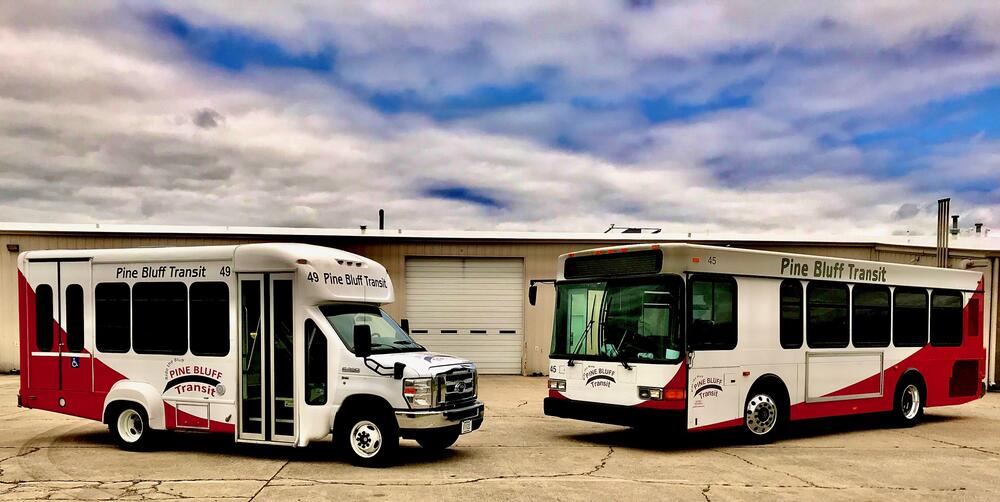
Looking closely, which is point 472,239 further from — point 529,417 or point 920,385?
point 920,385

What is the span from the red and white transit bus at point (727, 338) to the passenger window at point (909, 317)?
1.3 inches

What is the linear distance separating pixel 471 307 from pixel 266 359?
13566 millimetres

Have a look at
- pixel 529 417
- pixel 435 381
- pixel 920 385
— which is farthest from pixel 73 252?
pixel 920 385

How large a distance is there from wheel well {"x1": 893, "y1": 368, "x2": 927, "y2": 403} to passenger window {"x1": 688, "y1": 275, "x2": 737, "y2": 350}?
4.65 meters

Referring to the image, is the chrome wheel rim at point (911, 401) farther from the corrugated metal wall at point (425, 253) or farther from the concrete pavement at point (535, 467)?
the corrugated metal wall at point (425, 253)

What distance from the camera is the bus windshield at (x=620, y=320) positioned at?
1049cm

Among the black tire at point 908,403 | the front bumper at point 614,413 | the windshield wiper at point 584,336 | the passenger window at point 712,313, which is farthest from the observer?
the black tire at point 908,403

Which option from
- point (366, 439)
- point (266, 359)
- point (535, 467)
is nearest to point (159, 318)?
point (266, 359)

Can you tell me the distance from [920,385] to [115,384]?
1280 centimetres

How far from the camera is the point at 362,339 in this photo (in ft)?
30.4

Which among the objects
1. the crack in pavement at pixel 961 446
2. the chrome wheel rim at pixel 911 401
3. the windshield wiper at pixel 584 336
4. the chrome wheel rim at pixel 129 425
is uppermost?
the windshield wiper at pixel 584 336

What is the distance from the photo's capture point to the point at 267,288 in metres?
9.87

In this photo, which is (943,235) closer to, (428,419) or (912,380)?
(912,380)

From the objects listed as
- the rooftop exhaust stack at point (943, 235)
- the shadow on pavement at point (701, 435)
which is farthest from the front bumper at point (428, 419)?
the rooftop exhaust stack at point (943, 235)
